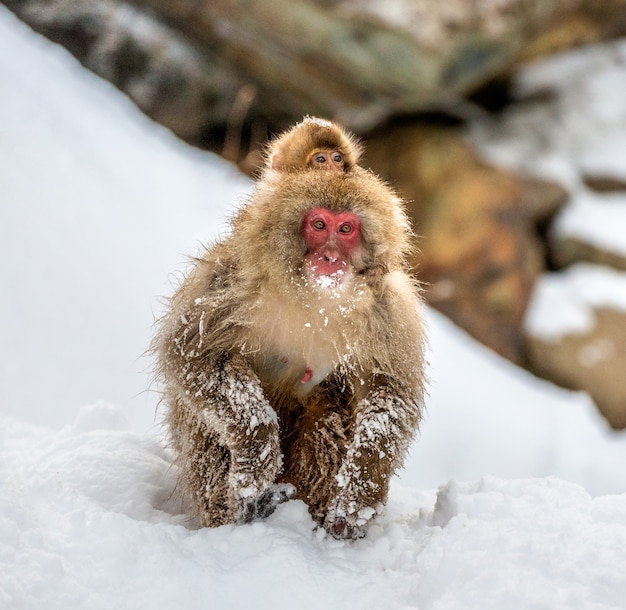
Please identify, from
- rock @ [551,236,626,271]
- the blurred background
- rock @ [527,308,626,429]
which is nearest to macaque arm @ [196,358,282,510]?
the blurred background

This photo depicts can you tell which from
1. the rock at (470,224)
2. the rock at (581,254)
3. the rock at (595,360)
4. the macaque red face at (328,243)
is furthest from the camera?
the rock at (581,254)

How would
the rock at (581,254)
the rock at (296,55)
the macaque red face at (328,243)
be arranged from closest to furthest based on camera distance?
the macaque red face at (328,243), the rock at (296,55), the rock at (581,254)

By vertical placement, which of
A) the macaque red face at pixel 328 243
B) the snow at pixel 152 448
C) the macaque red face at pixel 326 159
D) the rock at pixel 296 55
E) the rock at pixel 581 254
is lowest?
the snow at pixel 152 448

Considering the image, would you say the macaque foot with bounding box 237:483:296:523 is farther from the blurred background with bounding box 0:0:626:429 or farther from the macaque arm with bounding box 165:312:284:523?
the blurred background with bounding box 0:0:626:429

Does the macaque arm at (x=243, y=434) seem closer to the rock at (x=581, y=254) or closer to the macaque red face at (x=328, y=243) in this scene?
the macaque red face at (x=328, y=243)

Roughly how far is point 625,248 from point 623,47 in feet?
7.71

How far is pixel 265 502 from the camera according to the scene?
216cm

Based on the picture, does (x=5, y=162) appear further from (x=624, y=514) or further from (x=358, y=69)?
(x=624, y=514)

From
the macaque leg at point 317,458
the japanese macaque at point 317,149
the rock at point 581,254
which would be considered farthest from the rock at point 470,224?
the macaque leg at point 317,458

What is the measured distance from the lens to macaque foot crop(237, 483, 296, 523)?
2.11 m

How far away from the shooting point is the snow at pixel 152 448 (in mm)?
1699

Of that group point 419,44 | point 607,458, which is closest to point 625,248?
point 607,458

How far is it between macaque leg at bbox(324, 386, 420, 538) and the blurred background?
3854 mm

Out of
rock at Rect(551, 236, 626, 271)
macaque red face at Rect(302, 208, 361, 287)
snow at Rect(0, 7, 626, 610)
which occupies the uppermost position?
rock at Rect(551, 236, 626, 271)
